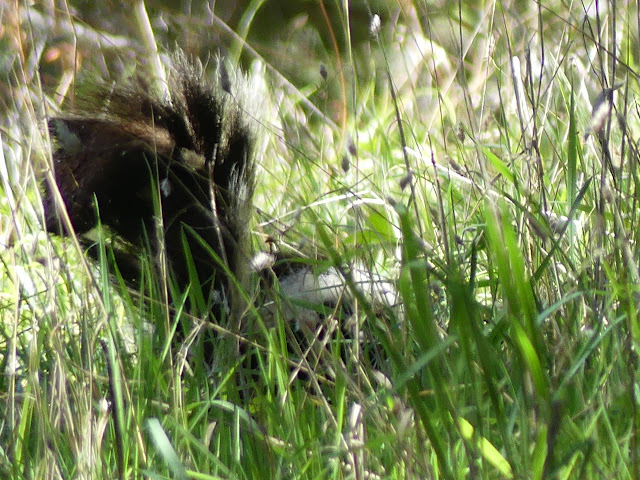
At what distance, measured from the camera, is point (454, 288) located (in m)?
1.01

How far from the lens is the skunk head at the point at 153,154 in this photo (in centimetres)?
210

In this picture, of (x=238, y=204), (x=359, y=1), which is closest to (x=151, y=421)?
(x=238, y=204)

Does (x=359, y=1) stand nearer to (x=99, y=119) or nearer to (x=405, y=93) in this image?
(x=405, y=93)

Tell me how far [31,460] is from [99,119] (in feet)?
2.82

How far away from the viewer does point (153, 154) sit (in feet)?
6.79

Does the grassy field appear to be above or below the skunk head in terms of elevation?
below

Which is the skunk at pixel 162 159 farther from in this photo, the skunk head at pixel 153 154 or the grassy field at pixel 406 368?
the grassy field at pixel 406 368

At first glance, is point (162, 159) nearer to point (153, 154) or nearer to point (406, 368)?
point (153, 154)

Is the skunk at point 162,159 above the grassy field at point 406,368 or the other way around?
above

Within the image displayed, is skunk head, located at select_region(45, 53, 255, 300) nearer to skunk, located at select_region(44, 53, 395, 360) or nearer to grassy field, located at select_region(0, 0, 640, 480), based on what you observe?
skunk, located at select_region(44, 53, 395, 360)

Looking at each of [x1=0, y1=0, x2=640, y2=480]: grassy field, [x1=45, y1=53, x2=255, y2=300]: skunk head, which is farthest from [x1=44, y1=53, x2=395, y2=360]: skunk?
[x1=0, y1=0, x2=640, y2=480]: grassy field

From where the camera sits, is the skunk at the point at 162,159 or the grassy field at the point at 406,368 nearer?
the grassy field at the point at 406,368

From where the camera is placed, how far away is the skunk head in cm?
210

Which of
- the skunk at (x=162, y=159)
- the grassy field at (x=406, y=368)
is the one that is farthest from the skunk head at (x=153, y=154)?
the grassy field at (x=406, y=368)
